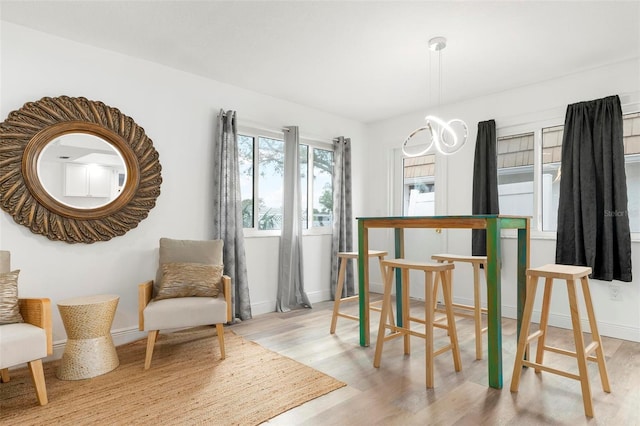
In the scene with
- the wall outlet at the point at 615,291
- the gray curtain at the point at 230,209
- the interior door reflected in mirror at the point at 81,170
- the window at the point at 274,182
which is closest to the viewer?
the interior door reflected in mirror at the point at 81,170

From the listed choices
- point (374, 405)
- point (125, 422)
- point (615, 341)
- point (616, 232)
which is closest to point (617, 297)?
point (615, 341)

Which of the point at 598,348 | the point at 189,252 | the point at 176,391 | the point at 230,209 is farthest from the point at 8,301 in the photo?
the point at 598,348

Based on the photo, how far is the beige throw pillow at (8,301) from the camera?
216 cm

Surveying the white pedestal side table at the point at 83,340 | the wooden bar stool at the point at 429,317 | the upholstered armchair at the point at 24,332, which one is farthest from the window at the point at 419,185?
the upholstered armchair at the point at 24,332

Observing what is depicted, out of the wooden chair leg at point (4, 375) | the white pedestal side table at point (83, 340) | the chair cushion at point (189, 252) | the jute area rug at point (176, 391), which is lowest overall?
the jute area rug at point (176, 391)

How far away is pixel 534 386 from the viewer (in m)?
2.27

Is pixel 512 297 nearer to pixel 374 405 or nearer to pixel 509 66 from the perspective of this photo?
pixel 509 66

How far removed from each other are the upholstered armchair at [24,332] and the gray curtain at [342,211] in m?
3.13

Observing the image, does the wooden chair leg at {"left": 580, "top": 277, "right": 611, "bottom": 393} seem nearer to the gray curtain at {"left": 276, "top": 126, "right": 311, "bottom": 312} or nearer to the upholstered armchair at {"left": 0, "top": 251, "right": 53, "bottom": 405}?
the gray curtain at {"left": 276, "top": 126, "right": 311, "bottom": 312}

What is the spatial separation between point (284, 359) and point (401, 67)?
2.71 metres

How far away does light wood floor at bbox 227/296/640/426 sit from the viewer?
192 cm

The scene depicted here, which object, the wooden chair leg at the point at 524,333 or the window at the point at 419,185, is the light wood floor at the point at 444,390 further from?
the window at the point at 419,185

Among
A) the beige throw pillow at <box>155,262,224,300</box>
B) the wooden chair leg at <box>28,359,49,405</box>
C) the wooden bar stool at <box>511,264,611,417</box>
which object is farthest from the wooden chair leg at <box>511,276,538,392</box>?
the wooden chair leg at <box>28,359,49,405</box>

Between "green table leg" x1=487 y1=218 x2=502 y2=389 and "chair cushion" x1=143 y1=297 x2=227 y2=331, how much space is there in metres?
1.84
